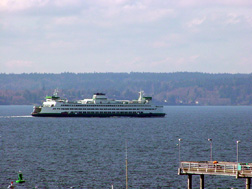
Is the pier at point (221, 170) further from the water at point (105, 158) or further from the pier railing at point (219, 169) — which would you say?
the water at point (105, 158)

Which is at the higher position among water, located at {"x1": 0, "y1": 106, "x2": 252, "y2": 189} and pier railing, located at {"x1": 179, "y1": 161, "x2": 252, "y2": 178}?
pier railing, located at {"x1": 179, "y1": 161, "x2": 252, "y2": 178}

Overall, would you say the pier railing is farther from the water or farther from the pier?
the water

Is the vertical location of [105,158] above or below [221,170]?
below

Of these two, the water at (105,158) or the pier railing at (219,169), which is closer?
the pier railing at (219,169)

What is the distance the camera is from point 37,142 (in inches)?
4801

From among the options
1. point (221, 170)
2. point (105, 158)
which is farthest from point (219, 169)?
point (105, 158)

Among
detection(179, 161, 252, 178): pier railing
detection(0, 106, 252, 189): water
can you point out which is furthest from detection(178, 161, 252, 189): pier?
detection(0, 106, 252, 189): water

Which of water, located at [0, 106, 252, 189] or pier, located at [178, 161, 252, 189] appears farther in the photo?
water, located at [0, 106, 252, 189]

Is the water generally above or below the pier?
below

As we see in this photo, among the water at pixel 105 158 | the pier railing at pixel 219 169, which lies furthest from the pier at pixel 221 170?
the water at pixel 105 158

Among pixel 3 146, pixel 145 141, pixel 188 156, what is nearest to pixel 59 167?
pixel 188 156

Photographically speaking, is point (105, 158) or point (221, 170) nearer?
point (221, 170)

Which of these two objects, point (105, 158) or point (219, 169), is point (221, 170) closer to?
point (219, 169)

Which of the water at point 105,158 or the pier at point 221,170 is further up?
the pier at point 221,170
